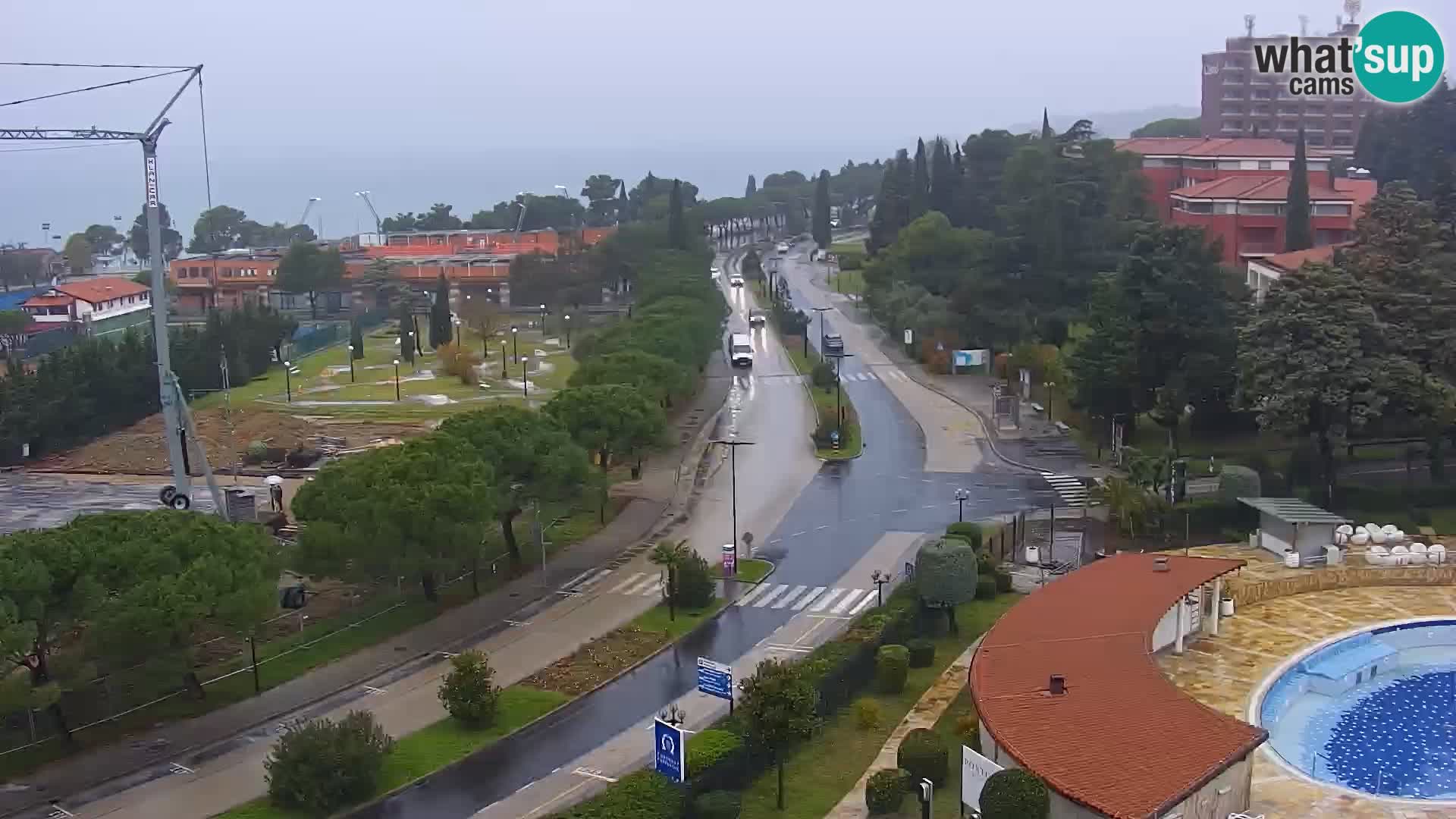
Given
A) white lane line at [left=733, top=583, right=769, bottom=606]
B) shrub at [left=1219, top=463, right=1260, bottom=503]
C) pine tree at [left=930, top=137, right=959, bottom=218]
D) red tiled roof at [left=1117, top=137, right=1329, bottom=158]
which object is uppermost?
red tiled roof at [left=1117, top=137, right=1329, bottom=158]

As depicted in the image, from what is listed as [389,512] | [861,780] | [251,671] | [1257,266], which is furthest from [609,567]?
[1257,266]

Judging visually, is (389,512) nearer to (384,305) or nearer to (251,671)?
(251,671)

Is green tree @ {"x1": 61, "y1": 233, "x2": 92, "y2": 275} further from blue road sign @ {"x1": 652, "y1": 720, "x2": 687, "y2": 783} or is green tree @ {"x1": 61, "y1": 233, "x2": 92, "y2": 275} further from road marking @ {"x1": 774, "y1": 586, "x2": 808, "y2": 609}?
blue road sign @ {"x1": 652, "y1": 720, "x2": 687, "y2": 783}

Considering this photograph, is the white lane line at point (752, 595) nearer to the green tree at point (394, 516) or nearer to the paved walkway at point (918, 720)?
Result: the paved walkway at point (918, 720)

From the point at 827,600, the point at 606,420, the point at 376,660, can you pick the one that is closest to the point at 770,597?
the point at 827,600

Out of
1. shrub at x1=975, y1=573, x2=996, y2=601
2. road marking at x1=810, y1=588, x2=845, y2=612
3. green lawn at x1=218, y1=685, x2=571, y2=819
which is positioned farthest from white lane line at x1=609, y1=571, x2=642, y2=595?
shrub at x1=975, y1=573, x2=996, y2=601

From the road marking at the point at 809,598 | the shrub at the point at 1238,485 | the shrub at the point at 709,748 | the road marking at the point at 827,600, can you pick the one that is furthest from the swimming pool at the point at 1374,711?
the road marking at the point at 809,598
